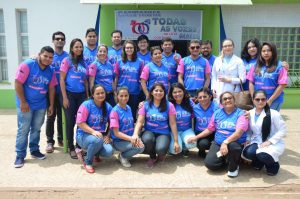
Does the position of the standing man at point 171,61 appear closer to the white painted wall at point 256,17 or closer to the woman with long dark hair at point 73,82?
the woman with long dark hair at point 73,82

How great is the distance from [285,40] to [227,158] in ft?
19.2

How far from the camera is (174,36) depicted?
26.8 feet

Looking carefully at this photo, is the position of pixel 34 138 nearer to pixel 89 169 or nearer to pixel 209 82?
pixel 89 169

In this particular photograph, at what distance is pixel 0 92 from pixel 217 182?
668 centimetres

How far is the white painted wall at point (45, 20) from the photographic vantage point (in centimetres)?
822

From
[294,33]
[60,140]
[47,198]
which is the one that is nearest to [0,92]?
[60,140]

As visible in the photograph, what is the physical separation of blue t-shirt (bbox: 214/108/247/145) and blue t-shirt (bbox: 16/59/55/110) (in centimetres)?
246

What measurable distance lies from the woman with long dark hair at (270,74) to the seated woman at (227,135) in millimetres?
730

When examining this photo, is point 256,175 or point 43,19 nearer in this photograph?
point 256,175

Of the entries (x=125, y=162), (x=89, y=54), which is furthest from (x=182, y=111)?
(x=89, y=54)

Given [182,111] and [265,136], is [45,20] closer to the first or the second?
[182,111]

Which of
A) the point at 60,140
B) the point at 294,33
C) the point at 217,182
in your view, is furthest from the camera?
the point at 294,33

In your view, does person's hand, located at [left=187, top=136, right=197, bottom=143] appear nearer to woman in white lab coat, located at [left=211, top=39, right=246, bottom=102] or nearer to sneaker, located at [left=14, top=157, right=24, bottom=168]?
woman in white lab coat, located at [left=211, top=39, right=246, bottom=102]

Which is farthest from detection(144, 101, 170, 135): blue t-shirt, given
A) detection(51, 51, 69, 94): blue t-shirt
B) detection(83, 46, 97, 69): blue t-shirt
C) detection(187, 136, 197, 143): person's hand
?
detection(51, 51, 69, 94): blue t-shirt
